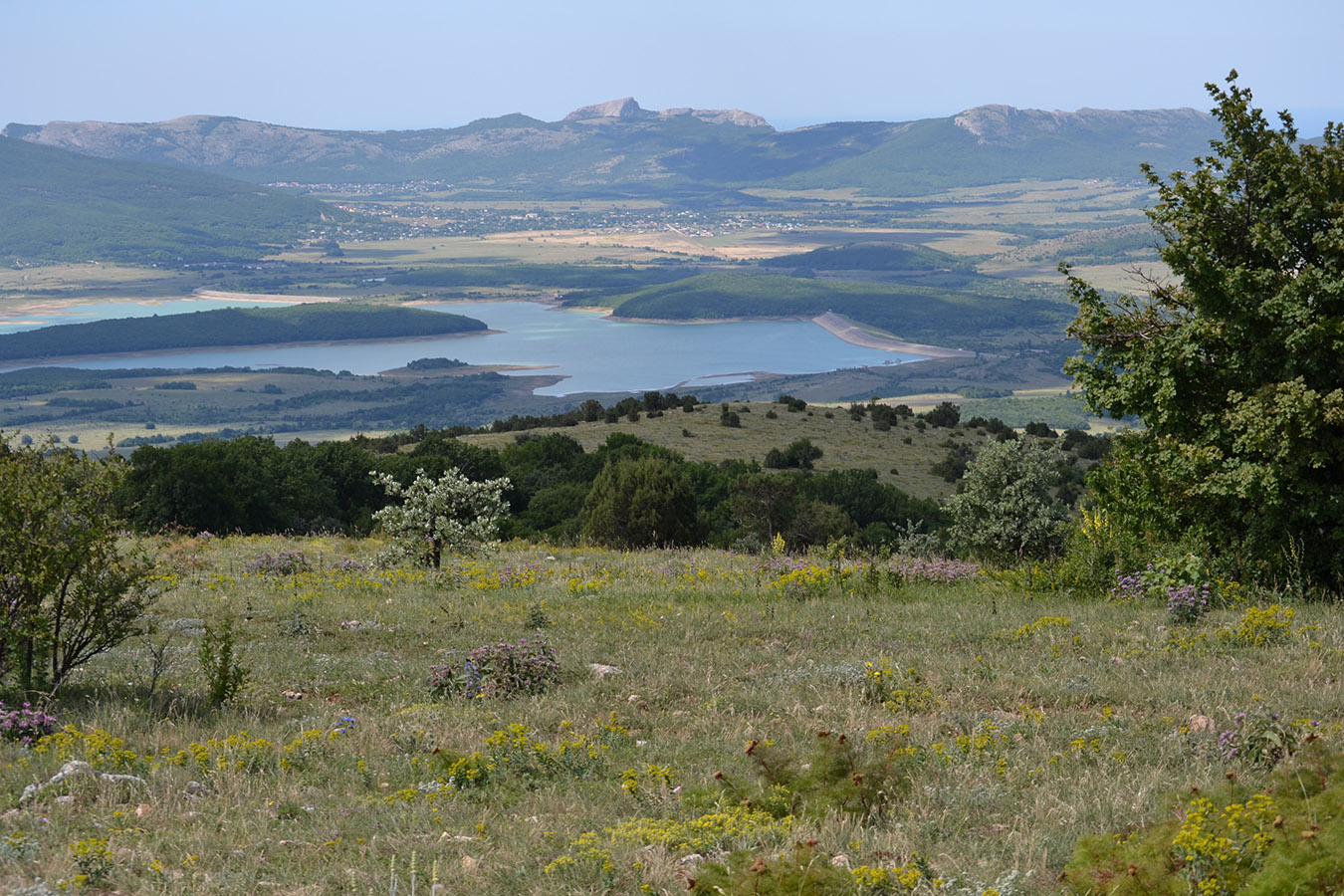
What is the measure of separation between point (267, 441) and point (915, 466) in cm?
3860

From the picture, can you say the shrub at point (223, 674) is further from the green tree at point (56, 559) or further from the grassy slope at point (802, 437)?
the grassy slope at point (802, 437)

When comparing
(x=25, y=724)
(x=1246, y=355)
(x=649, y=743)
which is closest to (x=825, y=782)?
(x=649, y=743)

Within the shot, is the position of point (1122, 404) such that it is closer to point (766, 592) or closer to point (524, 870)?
point (766, 592)

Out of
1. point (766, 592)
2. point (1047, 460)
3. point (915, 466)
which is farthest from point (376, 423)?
point (766, 592)

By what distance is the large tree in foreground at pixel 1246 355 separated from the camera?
41.1ft

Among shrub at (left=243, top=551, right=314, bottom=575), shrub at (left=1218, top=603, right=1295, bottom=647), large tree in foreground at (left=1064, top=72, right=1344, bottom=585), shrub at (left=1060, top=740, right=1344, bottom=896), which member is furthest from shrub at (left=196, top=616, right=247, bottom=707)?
large tree in foreground at (left=1064, top=72, right=1344, bottom=585)

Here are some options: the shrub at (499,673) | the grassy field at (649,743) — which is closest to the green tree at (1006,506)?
the grassy field at (649,743)

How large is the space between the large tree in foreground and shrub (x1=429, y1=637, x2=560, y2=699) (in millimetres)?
8697

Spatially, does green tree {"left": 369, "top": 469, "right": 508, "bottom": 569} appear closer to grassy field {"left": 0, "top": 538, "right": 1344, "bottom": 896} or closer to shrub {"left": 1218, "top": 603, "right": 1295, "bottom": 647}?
grassy field {"left": 0, "top": 538, "right": 1344, "bottom": 896}

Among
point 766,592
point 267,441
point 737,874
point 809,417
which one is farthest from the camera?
point 809,417

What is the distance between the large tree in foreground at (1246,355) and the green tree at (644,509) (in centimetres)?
2183

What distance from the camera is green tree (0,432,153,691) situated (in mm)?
8102

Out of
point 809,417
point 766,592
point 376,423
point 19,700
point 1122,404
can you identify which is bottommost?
point 376,423

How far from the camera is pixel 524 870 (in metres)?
5.39
